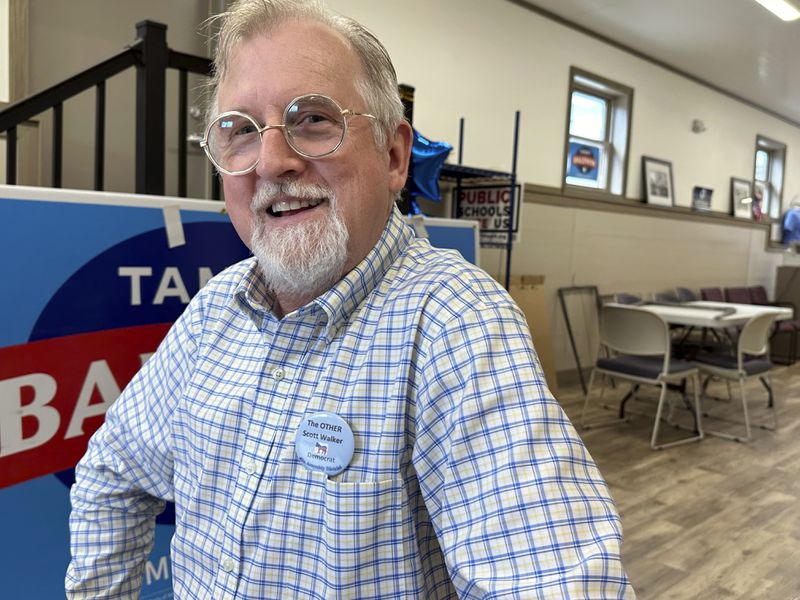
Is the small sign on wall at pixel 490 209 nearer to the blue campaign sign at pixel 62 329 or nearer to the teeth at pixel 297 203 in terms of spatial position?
the blue campaign sign at pixel 62 329

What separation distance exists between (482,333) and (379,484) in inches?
8.7

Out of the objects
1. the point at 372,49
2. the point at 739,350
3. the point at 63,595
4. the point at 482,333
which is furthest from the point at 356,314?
the point at 739,350

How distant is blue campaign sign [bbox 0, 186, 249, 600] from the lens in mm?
1388

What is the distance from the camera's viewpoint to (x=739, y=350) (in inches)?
166

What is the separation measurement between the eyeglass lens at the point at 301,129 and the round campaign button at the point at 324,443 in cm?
36

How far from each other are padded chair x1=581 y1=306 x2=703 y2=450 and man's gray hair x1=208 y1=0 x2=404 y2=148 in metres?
3.56

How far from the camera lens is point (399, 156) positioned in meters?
0.98

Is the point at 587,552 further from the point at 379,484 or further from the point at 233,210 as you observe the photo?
the point at 233,210

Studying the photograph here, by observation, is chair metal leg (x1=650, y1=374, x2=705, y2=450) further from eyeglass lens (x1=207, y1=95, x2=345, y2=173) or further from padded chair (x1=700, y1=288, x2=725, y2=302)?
eyeglass lens (x1=207, y1=95, x2=345, y2=173)

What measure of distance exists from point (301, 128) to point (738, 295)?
8.53 meters

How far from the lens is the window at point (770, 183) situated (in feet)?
30.4

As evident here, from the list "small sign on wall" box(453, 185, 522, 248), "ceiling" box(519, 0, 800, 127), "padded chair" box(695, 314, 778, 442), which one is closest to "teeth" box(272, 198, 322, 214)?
"small sign on wall" box(453, 185, 522, 248)

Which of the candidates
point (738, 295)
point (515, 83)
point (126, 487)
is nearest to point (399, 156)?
point (126, 487)

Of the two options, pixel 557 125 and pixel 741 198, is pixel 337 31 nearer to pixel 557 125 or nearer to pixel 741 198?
pixel 557 125
